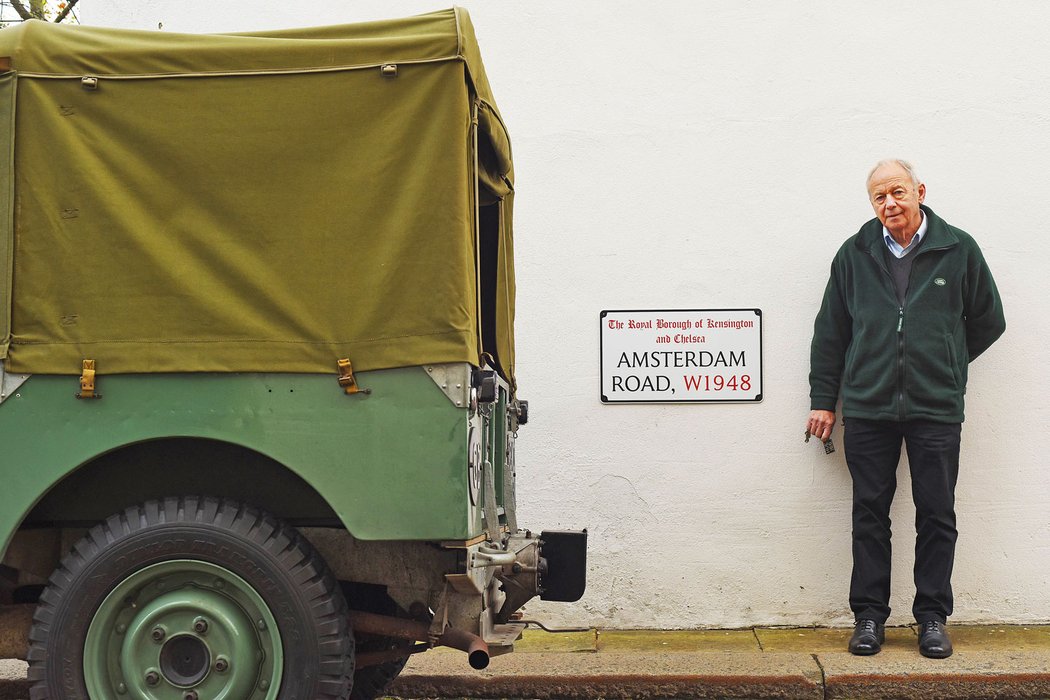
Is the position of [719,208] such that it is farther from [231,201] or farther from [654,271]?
[231,201]

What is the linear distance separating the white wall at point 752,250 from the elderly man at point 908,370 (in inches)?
14.7

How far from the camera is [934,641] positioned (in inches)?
209

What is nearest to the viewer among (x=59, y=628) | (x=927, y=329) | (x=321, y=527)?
(x=59, y=628)

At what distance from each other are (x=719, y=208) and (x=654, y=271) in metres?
0.46

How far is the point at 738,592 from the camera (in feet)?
19.8

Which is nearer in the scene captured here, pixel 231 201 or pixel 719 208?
pixel 231 201

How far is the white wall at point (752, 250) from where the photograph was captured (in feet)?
19.6

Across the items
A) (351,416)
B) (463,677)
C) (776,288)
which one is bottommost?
(463,677)

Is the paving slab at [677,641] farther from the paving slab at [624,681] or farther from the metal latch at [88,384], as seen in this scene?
the metal latch at [88,384]

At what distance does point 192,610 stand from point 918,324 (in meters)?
3.46

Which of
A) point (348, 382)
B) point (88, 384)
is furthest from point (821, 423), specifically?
point (88, 384)

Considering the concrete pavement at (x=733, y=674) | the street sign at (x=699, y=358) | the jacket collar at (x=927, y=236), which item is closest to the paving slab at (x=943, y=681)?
the concrete pavement at (x=733, y=674)

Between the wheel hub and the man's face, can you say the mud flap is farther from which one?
the man's face

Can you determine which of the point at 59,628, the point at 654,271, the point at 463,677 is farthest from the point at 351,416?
the point at 654,271
